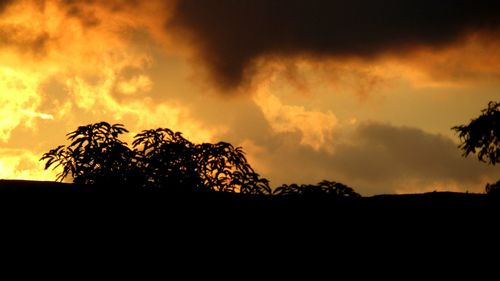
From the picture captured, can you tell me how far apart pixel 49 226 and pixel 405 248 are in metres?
3.01

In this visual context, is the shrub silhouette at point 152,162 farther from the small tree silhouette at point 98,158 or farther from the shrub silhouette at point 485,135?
the shrub silhouette at point 485,135

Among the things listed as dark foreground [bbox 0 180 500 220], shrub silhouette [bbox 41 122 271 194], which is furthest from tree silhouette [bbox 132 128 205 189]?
dark foreground [bbox 0 180 500 220]

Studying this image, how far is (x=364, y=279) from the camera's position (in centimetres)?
457

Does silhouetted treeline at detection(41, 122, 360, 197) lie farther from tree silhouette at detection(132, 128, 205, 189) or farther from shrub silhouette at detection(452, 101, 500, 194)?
shrub silhouette at detection(452, 101, 500, 194)

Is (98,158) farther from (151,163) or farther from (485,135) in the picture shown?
(485,135)

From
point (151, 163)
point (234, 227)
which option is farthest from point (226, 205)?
point (151, 163)

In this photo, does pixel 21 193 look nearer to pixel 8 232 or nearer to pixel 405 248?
pixel 8 232

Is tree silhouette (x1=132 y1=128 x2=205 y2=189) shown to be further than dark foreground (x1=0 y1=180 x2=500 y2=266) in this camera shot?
Yes

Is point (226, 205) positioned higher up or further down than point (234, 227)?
higher up

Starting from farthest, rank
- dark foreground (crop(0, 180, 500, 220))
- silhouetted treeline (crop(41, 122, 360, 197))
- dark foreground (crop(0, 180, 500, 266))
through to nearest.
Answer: silhouetted treeline (crop(41, 122, 360, 197))
dark foreground (crop(0, 180, 500, 220))
dark foreground (crop(0, 180, 500, 266))

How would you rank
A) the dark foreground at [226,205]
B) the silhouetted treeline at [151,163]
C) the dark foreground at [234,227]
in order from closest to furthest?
the dark foreground at [234,227] < the dark foreground at [226,205] < the silhouetted treeline at [151,163]

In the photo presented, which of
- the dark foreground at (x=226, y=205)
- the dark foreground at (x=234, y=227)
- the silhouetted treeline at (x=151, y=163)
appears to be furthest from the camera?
the silhouetted treeline at (x=151, y=163)

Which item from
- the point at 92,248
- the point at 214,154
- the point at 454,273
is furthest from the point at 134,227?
the point at 214,154

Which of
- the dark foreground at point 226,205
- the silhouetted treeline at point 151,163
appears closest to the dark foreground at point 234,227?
the dark foreground at point 226,205
